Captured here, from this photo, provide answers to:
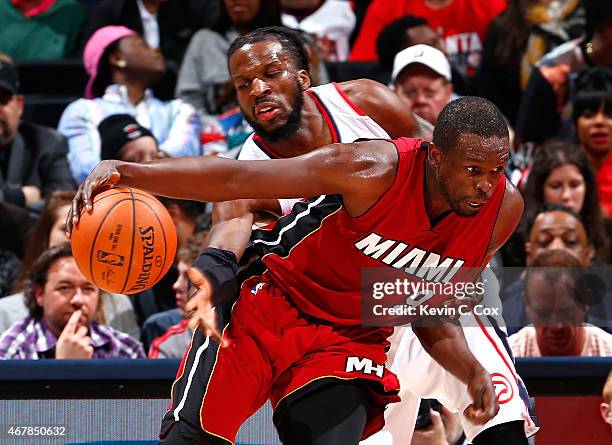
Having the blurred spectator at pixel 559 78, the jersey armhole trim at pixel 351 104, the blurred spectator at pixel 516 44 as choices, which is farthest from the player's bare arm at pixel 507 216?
the blurred spectator at pixel 516 44

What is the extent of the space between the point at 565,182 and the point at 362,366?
2.59 metres

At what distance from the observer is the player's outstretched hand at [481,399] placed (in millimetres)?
3365

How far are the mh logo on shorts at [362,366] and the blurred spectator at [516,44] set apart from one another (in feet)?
11.3

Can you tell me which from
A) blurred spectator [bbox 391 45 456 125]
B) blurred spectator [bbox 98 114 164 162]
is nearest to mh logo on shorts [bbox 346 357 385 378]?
blurred spectator [bbox 391 45 456 125]

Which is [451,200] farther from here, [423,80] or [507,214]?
[423,80]

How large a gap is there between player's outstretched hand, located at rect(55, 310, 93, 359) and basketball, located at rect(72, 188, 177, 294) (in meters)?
1.20

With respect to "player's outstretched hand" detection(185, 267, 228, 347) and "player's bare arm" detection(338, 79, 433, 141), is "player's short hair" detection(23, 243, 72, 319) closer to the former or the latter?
"player's bare arm" detection(338, 79, 433, 141)

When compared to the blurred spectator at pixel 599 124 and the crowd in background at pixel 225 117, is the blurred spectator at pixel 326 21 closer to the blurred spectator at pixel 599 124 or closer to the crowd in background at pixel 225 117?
the crowd in background at pixel 225 117

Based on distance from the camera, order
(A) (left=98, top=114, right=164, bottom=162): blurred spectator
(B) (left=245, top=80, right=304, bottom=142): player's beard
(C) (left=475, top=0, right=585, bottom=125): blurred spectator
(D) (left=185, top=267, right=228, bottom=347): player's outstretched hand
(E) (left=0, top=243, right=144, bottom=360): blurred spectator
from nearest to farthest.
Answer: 1. (D) (left=185, top=267, right=228, bottom=347): player's outstretched hand
2. (B) (left=245, top=80, right=304, bottom=142): player's beard
3. (E) (left=0, top=243, right=144, bottom=360): blurred spectator
4. (A) (left=98, top=114, right=164, bottom=162): blurred spectator
5. (C) (left=475, top=0, right=585, bottom=125): blurred spectator

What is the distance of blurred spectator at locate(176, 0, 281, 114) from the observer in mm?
6570

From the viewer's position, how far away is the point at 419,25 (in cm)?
637

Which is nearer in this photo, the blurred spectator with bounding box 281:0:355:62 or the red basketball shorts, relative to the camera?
the red basketball shorts

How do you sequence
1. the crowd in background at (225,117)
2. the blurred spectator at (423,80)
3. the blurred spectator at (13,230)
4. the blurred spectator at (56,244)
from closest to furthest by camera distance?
the crowd in background at (225,117)
the blurred spectator at (56,244)
the blurred spectator at (13,230)
the blurred spectator at (423,80)

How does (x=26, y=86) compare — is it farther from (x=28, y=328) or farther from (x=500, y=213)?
(x=500, y=213)
